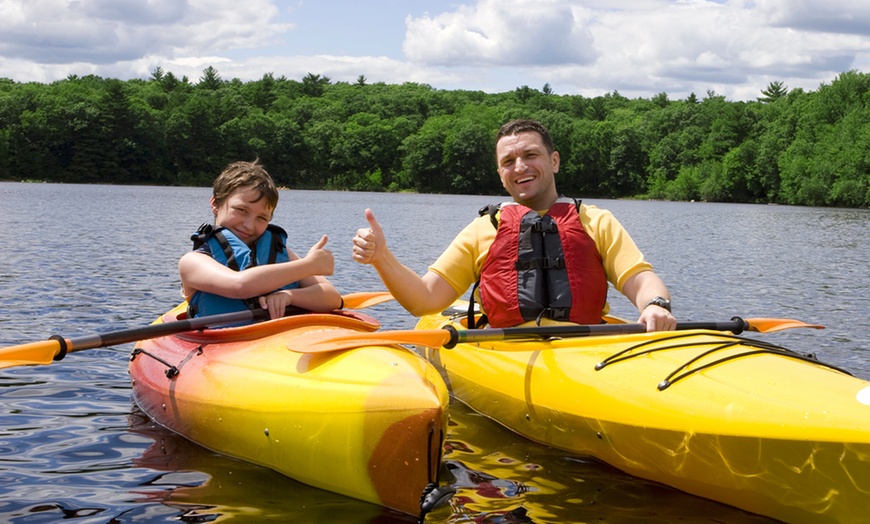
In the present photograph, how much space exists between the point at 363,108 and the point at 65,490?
10217 cm

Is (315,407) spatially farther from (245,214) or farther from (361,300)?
(361,300)

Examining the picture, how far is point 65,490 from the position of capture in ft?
15.2

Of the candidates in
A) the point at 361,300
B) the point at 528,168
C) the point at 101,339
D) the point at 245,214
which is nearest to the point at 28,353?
the point at 101,339

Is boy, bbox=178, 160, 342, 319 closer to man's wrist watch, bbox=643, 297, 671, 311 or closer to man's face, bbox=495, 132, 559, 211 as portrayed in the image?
man's face, bbox=495, 132, 559, 211

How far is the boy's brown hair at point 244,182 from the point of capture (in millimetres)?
5469

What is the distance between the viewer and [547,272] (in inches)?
220

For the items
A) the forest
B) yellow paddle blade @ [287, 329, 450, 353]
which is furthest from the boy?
the forest

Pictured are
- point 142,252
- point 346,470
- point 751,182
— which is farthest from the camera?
point 751,182

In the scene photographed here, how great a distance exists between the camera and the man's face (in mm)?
5621

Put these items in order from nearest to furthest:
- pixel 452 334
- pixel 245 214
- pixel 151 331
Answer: pixel 452 334, pixel 151 331, pixel 245 214

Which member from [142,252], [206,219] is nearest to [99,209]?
[206,219]

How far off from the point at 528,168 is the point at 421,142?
82.5 meters

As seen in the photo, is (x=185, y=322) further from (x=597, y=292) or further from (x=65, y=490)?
(x=597, y=292)

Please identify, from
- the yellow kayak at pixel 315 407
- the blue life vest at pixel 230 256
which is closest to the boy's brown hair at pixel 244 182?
the blue life vest at pixel 230 256
